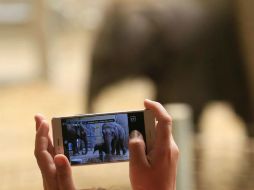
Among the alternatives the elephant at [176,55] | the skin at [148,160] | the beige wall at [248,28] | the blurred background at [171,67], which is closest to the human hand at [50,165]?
the skin at [148,160]

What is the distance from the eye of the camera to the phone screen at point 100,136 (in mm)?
528

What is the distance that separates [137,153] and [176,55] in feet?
5.83

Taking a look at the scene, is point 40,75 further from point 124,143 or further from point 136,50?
point 124,143

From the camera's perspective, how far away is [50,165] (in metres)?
0.51

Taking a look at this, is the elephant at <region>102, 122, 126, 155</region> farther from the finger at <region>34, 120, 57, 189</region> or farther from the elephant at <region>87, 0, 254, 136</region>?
the elephant at <region>87, 0, 254, 136</region>

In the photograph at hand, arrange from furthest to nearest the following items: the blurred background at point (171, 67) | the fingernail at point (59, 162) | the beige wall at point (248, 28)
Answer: the blurred background at point (171, 67), the beige wall at point (248, 28), the fingernail at point (59, 162)

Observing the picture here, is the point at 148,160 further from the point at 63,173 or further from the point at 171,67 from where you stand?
the point at 171,67

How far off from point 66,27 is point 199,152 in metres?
2.91

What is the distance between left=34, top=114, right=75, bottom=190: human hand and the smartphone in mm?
15

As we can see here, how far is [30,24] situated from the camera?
11.9ft

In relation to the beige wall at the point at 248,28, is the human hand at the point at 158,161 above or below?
below

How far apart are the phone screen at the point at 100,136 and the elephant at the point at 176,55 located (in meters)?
1.67

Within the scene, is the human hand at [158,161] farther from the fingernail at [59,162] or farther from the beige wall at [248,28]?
the beige wall at [248,28]

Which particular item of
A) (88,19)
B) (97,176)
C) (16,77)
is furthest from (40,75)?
(97,176)
